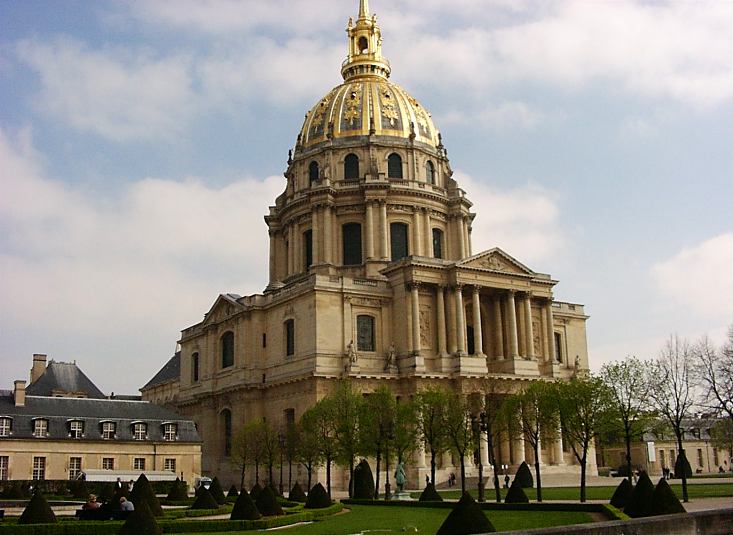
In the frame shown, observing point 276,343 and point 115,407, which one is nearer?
point 115,407

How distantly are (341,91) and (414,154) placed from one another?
1033 cm

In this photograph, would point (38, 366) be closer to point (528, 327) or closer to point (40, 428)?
point (40, 428)

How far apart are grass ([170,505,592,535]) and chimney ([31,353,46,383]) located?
65501 millimetres

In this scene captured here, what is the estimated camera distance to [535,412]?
4619 cm

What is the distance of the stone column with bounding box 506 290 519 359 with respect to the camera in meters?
65.0

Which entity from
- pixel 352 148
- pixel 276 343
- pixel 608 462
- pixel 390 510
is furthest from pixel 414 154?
pixel 390 510

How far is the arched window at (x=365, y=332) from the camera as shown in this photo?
62.8 metres

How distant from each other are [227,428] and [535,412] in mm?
32146

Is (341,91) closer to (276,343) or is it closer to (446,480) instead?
(276,343)

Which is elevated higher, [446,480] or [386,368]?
Answer: [386,368]

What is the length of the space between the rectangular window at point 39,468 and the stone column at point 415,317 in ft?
84.5

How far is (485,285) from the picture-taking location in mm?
65000

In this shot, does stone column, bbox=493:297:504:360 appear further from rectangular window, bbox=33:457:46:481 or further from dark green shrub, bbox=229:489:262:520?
dark green shrub, bbox=229:489:262:520

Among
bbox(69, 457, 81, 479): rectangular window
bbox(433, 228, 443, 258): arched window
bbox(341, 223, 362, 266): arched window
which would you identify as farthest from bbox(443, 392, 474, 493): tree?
bbox(433, 228, 443, 258): arched window
